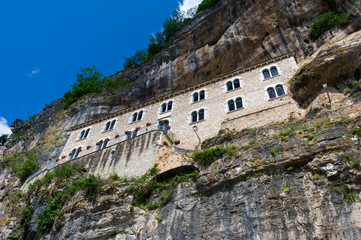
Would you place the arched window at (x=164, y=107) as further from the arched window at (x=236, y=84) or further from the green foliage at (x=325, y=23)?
the green foliage at (x=325, y=23)

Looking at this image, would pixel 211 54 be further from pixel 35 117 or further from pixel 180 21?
pixel 35 117

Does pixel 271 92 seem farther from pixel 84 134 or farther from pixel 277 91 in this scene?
pixel 84 134

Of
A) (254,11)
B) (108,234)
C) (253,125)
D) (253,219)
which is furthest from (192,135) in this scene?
(254,11)

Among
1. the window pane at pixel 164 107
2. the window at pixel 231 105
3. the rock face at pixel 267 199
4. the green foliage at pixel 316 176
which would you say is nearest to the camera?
the rock face at pixel 267 199

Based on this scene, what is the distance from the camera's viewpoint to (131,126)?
27578 millimetres

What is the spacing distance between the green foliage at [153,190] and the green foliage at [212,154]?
0.78 m

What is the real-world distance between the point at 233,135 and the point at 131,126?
12.7 metres

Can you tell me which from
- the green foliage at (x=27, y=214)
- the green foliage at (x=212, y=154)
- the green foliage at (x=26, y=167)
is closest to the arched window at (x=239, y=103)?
the green foliage at (x=212, y=154)

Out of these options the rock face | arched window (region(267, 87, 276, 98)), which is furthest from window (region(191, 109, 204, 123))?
the rock face

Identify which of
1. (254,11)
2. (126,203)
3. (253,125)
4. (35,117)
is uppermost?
(35,117)

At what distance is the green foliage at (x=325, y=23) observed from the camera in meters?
23.8

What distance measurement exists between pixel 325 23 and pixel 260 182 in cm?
1808

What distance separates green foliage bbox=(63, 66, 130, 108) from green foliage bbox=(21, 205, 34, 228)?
71.4 ft

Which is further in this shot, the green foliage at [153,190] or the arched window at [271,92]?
the arched window at [271,92]
